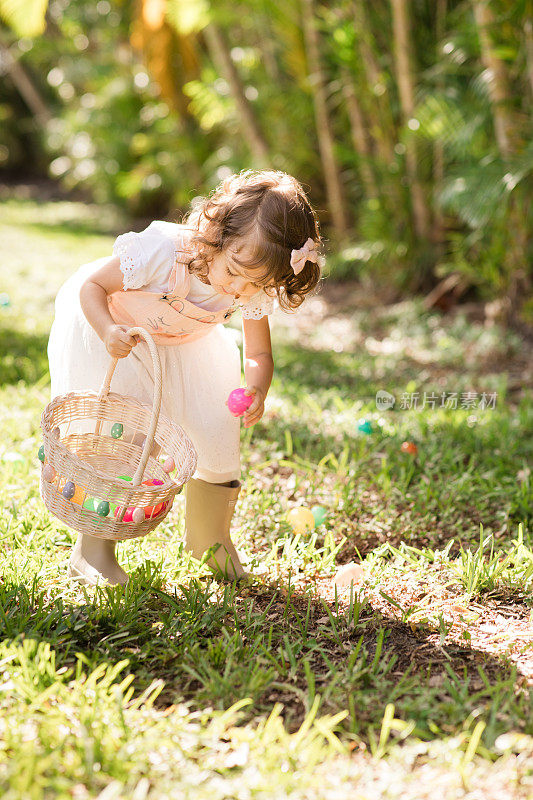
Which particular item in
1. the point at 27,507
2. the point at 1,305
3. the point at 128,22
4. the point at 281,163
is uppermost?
the point at 128,22

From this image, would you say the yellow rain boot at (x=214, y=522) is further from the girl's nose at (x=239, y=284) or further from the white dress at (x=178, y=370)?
the girl's nose at (x=239, y=284)

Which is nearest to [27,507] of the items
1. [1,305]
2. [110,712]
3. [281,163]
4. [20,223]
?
[110,712]

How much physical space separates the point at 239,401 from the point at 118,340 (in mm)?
413

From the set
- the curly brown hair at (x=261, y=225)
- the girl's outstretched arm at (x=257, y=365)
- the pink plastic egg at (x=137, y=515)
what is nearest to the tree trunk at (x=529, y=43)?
the curly brown hair at (x=261, y=225)

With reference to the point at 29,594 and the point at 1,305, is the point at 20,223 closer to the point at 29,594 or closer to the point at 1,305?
the point at 1,305

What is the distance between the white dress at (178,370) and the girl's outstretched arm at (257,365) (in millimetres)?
61

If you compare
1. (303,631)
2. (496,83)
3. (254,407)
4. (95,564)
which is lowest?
(303,631)

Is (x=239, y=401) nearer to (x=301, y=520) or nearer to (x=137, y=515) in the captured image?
(x=137, y=515)

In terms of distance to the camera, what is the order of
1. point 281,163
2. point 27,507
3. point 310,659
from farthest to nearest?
point 281,163
point 27,507
point 310,659

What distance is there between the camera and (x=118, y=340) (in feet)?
6.40

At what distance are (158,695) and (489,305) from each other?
13.6 feet

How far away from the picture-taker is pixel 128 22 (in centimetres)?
1092

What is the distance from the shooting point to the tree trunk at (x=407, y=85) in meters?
5.31

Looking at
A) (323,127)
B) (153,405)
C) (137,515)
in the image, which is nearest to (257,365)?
(153,405)
